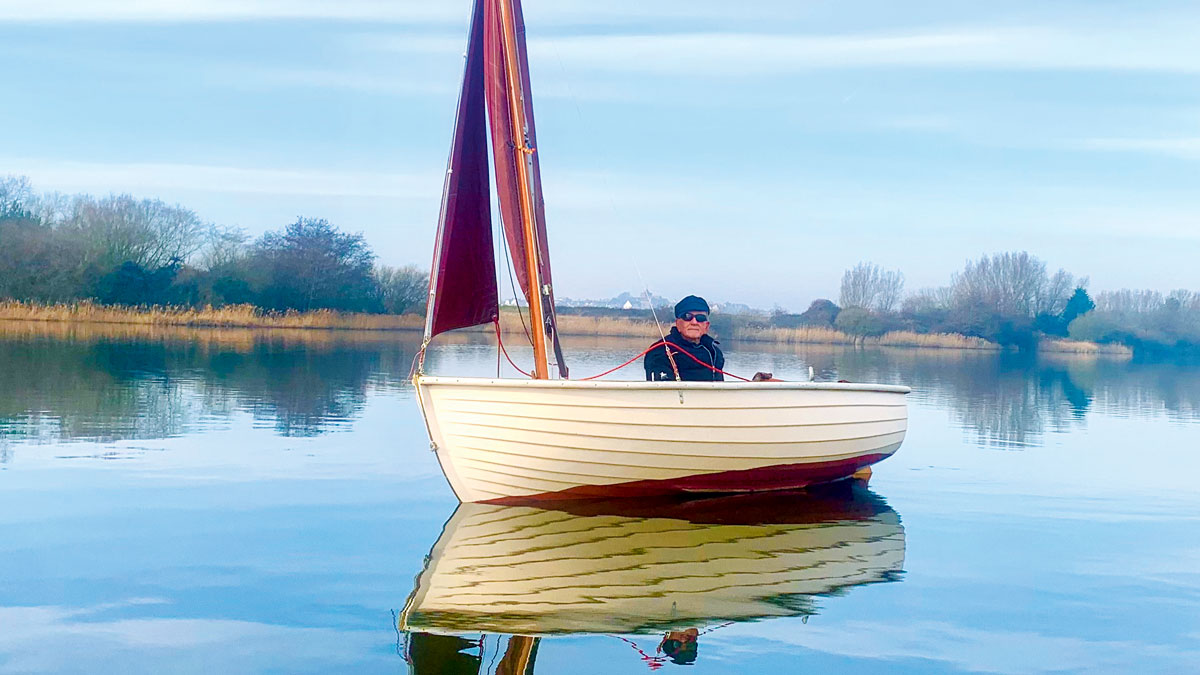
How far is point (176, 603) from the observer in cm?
616

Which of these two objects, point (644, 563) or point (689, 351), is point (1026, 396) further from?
point (644, 563)

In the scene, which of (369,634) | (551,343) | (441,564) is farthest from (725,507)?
(369,634)

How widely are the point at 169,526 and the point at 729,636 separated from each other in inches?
171

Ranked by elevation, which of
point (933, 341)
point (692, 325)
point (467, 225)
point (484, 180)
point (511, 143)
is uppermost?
point (511, 143)

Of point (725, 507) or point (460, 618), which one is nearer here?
point (460, 618)

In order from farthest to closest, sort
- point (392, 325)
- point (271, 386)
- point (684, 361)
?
point (392, 325) → point (271, 386) → point (684, 361)

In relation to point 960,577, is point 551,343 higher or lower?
higher

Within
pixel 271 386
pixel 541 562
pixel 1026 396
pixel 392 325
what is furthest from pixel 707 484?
pixel 392 325

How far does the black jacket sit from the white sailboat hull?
69 centimetres

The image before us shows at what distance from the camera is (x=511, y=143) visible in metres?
9.76

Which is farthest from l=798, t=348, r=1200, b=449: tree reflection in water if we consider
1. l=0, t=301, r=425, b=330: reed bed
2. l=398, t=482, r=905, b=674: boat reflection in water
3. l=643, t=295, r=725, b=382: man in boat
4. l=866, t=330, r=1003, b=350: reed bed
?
l=0, t=301, r=425, b=330: reed bed

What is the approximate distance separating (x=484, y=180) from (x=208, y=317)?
39.8 m

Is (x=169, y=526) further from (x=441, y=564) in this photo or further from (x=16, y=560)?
(x=441, y=564)

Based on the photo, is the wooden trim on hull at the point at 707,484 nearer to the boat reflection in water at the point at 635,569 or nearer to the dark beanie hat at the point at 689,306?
the boat reflection in water at the point at 635,569
